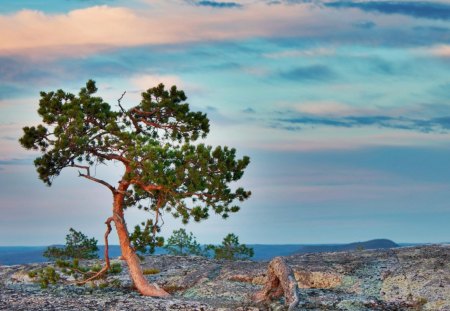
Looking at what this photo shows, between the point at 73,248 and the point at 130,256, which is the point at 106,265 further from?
the point at 73,248

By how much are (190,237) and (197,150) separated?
35.9 m

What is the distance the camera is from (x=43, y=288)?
1464 inches

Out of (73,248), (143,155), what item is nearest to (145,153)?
(143,155)

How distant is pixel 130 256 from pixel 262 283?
7074 mm

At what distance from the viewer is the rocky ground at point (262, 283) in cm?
3253

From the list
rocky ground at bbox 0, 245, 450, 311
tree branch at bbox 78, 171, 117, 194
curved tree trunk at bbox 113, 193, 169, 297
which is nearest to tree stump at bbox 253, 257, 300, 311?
rocky ground at bbox 0, 245, 450, 311

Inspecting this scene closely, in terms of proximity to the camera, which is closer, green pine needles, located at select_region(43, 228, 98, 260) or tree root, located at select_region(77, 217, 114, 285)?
tree root, located at select_region(77, 217, 114, 285)

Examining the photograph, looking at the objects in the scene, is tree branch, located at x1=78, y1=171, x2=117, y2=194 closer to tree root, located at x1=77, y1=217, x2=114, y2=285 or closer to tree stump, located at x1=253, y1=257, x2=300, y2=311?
tree root, located at x1=77, y1=217, x2=114, y2=285

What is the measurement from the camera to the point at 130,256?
3700cm

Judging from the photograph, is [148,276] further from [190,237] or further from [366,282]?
[190,237]

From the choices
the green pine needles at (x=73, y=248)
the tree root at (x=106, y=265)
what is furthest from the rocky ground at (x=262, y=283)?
the green pine needles at (x=73, y=248)

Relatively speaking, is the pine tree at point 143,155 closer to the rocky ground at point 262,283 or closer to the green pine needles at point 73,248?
the rocky ground at point 262,283

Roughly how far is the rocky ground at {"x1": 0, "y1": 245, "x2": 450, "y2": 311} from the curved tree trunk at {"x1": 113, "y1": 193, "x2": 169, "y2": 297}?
2.01ft

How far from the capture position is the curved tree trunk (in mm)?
36156
